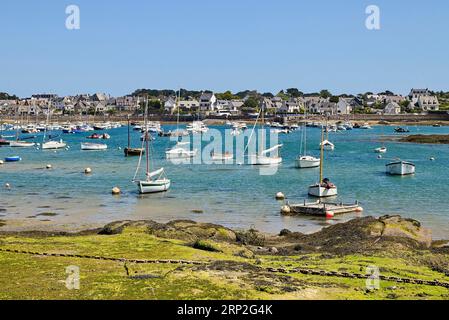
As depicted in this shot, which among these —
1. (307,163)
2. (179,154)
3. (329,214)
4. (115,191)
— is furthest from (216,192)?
(179,154)

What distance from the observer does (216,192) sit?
53281mm

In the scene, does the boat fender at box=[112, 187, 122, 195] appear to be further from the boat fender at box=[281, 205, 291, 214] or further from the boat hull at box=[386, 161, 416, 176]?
the boat hull at box=[386, 161, 416, 176]

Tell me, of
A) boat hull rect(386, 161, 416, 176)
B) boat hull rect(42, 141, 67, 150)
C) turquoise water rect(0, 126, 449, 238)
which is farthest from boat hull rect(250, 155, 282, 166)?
boat hull rect(42, 141, 67, 150)

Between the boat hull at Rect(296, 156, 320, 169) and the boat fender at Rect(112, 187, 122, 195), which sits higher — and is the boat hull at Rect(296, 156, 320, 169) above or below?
above

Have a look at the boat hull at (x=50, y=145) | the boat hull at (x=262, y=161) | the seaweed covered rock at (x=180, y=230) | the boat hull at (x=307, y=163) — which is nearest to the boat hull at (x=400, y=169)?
the boat hull at (x=307, y=163)

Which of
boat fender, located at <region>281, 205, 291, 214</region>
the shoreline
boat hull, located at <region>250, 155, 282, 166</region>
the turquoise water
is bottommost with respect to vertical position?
the turquoise water

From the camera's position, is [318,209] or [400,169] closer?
[318,209]

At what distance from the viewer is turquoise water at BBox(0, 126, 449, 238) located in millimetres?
40844

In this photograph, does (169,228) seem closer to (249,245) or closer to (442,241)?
(249,245)

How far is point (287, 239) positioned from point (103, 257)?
1215 centimetres

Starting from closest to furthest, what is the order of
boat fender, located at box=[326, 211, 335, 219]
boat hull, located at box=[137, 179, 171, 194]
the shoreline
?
the shoreline
boat fender, located at box=[326, 211, 335, 219]
boat hull, located at box=[137, 179, 171, 194]

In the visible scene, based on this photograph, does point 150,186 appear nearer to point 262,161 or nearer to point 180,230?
point 180,230

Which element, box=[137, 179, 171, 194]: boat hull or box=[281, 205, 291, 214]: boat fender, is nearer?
box=[281, 205, 291, 214]: boat fender

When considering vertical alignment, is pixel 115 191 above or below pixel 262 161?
below
